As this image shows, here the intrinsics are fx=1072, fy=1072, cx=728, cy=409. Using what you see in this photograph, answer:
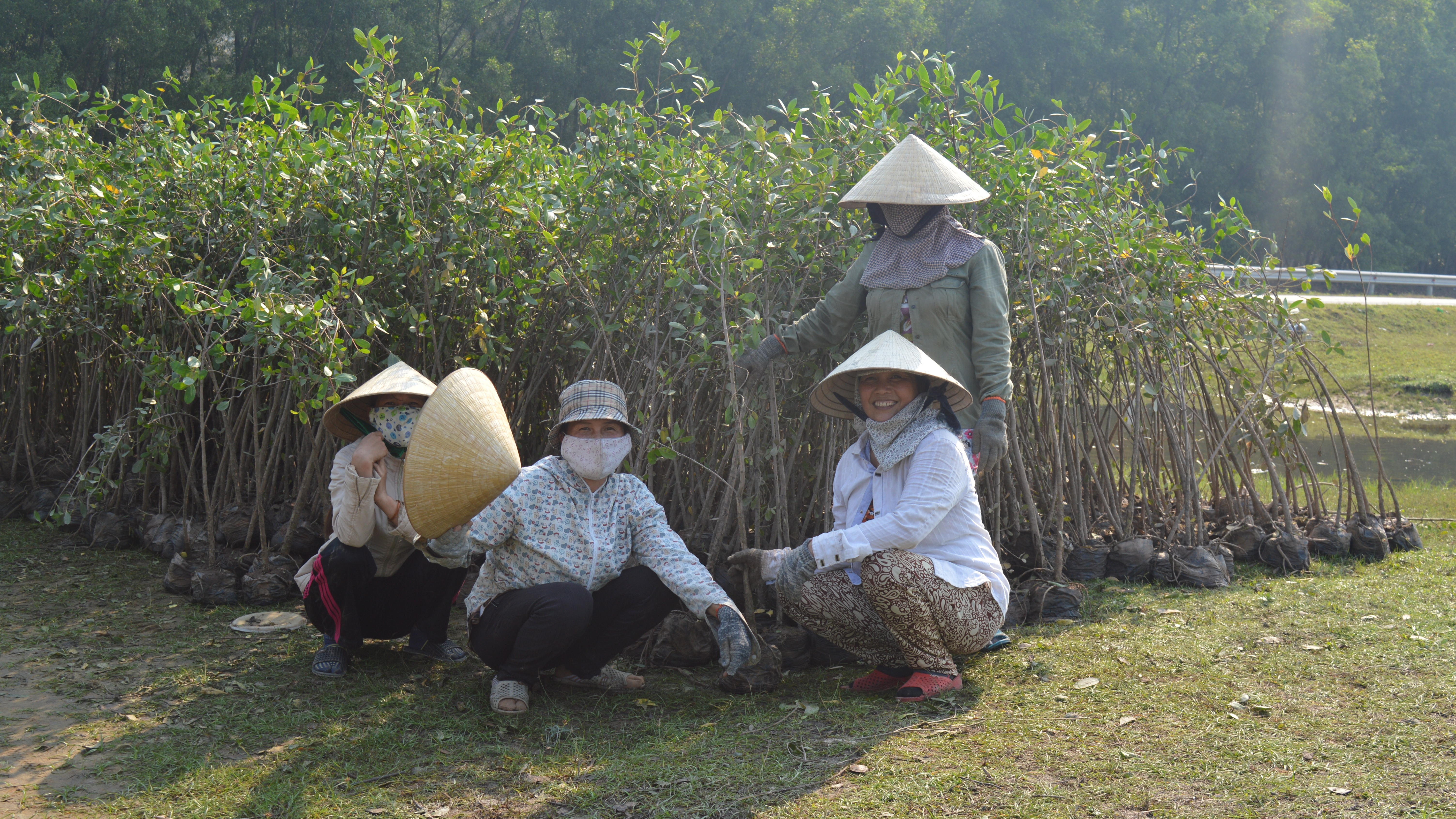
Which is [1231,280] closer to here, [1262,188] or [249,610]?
[249,610]

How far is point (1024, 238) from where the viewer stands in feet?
13.4

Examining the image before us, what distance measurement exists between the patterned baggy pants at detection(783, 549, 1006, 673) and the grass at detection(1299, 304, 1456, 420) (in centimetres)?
838

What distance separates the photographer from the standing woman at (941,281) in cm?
339

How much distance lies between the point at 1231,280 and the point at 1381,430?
7.25 m

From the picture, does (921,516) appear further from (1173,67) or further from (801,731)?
(1173,67)

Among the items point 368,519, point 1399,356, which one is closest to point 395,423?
point 368,519

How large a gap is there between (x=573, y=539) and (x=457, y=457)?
384 mm

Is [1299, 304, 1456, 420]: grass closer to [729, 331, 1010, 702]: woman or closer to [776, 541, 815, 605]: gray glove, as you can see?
[729, 331, 1010, 702]: woman

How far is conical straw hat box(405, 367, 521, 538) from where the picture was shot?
2.82 metres

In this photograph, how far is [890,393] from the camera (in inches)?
117

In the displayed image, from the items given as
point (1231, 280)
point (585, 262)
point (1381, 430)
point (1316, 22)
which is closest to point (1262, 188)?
point (1316, 22)

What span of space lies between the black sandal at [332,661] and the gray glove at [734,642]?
1.23 meters

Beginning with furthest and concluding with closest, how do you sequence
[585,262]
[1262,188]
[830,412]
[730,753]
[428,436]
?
[1262,188]
[585,262]
[830,412]
[428,436]
[730,753]

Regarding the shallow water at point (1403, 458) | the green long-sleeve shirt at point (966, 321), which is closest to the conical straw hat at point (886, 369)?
the green long-sleeve shirt at point (966, 321)
